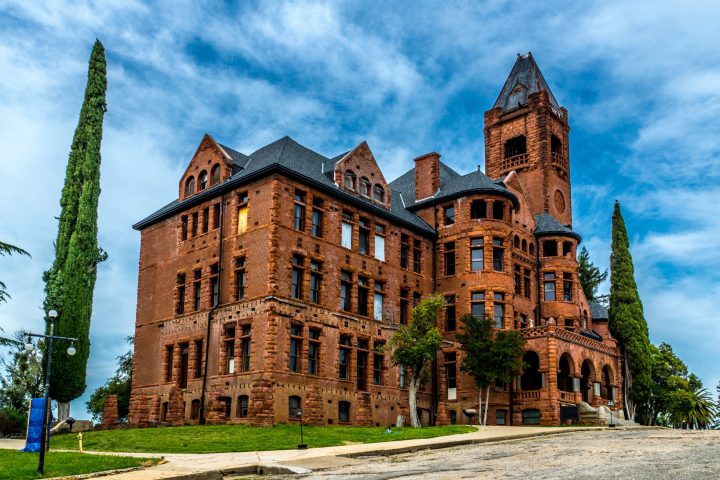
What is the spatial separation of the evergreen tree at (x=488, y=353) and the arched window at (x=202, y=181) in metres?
17.3

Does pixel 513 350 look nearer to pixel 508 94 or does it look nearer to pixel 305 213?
pixel 305 213

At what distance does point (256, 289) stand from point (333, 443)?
12885mm

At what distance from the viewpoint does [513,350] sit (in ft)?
145

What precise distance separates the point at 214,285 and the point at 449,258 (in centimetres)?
1608

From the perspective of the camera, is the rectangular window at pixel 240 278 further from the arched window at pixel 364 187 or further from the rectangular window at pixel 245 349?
the arched window at pixel 364 187

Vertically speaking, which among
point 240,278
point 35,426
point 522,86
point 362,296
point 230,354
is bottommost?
point 35,426

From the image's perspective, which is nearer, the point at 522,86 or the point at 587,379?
the point at 587,379

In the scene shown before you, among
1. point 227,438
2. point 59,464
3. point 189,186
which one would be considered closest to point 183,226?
point 189,186

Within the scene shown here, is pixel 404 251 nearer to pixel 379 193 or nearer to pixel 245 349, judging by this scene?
pixel 379 193

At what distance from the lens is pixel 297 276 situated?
42344mm

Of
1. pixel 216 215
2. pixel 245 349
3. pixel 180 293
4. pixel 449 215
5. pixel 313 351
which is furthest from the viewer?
pixel 449 215

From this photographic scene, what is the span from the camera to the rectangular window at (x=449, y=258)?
2028 inches

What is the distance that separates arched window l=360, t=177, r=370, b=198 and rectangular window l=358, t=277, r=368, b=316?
527 cm

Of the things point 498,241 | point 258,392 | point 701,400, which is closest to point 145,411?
point 258,392
